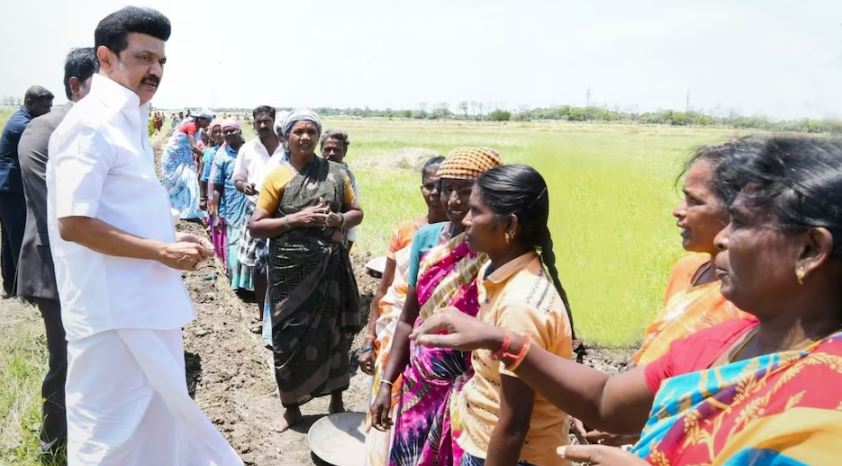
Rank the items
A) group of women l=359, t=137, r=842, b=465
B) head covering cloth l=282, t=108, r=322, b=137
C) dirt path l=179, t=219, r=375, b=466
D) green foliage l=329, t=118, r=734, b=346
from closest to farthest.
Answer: group of women l=359, t=137, r=842, b=465, dirt path l=179, t=219, r=375, b=466, head covering cloth l=282, t=108, r=322, b=137, green foliage l=329, t=118, r=734, b=346

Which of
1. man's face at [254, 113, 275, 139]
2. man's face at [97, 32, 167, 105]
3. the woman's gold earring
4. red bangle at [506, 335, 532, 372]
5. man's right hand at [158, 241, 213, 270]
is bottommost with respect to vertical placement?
red bangle at [506, 335, 532, 372]

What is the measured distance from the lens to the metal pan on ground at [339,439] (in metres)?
3.85

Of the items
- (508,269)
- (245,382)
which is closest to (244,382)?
(245,382)

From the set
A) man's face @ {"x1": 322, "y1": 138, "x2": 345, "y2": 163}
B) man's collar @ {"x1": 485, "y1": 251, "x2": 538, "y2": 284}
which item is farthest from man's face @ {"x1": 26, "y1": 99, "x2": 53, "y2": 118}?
man's collar @ {"x1": 485, "y1": 251, "x2": 538, "y2": 284}

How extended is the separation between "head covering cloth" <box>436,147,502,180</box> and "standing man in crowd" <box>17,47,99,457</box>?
6.65 feet

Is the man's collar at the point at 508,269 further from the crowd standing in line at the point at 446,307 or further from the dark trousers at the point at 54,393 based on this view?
the dark trousers at the point at 54,393

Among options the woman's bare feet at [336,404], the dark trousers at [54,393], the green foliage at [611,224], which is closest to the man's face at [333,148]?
the woman's bare feet at [336,404]

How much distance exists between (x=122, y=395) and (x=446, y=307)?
139cm

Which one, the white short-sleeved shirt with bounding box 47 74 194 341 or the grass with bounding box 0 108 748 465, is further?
the grass with bounding box 0 108 748 465

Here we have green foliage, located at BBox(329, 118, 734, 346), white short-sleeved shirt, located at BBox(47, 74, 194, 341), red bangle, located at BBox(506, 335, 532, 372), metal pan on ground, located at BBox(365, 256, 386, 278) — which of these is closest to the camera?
red bangle, located at BBox(506, 335, 532, 372)

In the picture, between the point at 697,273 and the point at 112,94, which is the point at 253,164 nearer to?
the point at 112,94

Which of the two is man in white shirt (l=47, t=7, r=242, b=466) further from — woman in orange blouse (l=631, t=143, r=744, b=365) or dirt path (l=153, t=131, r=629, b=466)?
woman in orange blouse (l=631, t=143, r=744, b=365)

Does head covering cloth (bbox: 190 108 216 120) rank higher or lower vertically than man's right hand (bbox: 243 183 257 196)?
higher

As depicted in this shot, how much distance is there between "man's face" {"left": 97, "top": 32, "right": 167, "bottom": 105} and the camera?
8.89 feet
